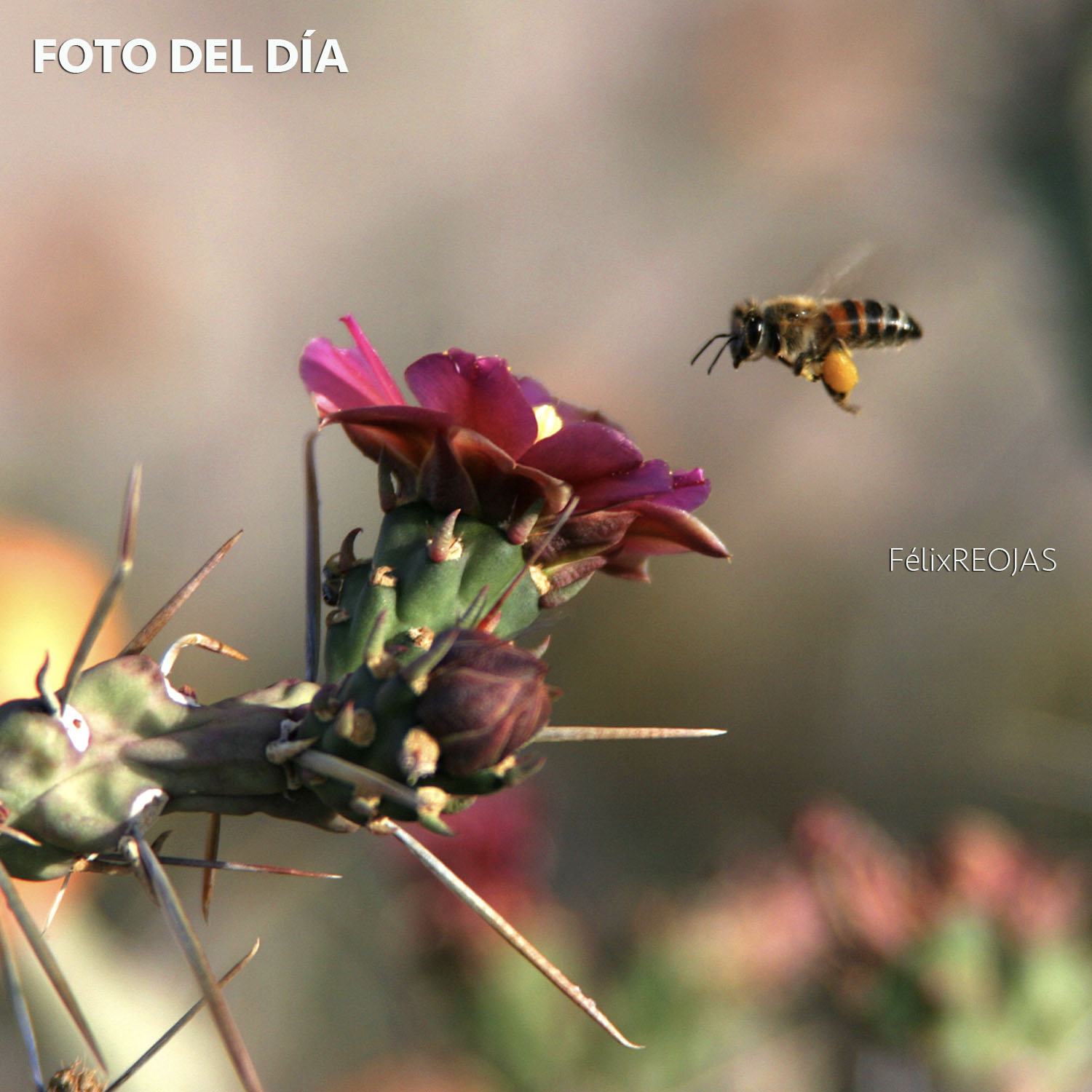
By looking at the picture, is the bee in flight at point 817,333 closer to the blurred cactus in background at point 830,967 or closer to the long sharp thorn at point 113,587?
the blurred cactus in background at point 830,967

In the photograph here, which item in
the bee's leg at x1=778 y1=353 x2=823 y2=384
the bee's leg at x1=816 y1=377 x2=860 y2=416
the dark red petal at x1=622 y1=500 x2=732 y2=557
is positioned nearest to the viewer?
the dark red petal at x1=622 y1=500 x2=732 y2=557

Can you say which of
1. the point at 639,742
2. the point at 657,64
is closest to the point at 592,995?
the point at 639,742

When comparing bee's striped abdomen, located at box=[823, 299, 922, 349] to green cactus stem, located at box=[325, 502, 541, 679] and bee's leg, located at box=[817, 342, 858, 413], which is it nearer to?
bee's leg, located at box=[817, 342, 858, 413]

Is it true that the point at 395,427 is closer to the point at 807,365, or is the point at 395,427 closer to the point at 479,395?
the point at 479,395

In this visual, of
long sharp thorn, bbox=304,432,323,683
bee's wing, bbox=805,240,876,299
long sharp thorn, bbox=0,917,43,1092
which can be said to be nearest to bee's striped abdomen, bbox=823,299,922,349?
bee's wing, bbox=805,240,876,299

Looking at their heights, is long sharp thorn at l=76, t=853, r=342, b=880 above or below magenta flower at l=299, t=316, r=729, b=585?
below

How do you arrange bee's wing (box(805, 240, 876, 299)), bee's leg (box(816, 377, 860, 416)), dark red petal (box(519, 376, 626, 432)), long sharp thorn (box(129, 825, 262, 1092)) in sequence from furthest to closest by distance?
bee's wing (box(805, 240, 876, 299)) < bee's leg (box(816, 377, 860, 416)) < dark red petal (box(519, 376, 626, 432)) < long sharp thorn (box(129, 825, 262, 1092))

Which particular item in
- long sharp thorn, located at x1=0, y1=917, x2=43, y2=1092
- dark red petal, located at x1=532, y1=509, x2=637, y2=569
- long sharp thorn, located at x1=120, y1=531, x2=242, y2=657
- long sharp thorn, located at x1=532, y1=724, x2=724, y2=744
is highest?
dark red petal, located at x1=532, y1=509, x2=637, y2=569
